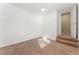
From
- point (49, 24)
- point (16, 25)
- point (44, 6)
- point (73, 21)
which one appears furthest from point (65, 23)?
point (16, 25)

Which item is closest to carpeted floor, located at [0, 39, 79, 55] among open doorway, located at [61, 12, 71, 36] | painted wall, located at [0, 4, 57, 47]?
painted wall, located at [0, 4, 57, 47]

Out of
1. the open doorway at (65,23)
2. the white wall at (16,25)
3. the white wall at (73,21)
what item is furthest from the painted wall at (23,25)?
the white wall at (73,21)

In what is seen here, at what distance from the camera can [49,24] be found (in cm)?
159

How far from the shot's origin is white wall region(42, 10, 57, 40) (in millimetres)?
1582

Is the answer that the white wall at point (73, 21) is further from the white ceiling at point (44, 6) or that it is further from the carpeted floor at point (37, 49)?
the carpeted floor at point (37, 49)

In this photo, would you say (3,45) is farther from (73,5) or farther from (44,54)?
(73,5)

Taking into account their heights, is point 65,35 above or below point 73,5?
below

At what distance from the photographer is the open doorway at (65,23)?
1.57 meters

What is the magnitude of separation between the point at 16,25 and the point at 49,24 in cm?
54

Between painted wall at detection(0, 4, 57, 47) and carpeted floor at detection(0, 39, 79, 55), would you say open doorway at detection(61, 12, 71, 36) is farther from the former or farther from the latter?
carpeted floor at detection(0, 39, 79, 55)

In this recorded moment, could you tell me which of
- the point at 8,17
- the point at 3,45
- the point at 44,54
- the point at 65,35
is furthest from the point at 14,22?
the point at 65,35

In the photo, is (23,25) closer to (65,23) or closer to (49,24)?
(49,24)

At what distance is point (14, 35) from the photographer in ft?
5.08

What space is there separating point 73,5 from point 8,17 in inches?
41.2
